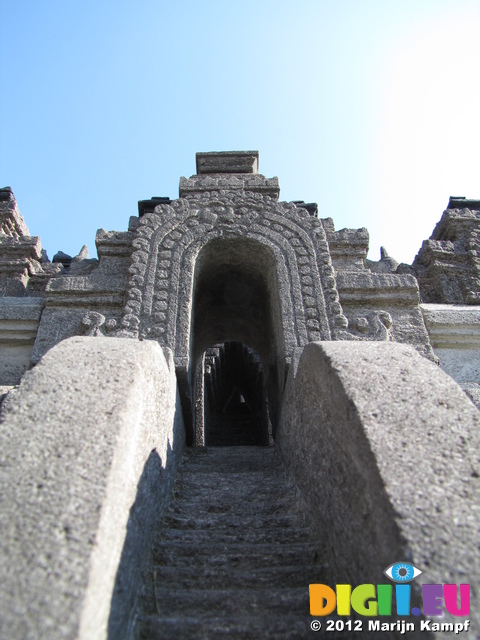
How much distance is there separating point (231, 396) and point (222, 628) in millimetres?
10061

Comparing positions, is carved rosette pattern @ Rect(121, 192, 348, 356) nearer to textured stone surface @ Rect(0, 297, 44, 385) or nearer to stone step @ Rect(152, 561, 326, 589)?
textured stone surface @ Rect(0, 297, 44, 385)

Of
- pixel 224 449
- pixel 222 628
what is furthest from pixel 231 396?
pixel 222 628

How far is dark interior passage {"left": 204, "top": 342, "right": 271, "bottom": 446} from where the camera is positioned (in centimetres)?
940

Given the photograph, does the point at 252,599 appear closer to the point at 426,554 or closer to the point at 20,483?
the point at 426,554

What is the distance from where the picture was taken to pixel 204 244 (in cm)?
506

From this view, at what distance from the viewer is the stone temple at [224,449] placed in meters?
1.66

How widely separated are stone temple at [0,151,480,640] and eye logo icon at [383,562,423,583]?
3cm

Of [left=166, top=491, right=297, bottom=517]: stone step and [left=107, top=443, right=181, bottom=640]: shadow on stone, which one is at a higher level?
[left=166, top=491, right=297, bottom=517]: stone step

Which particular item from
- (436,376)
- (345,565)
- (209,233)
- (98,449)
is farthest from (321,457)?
(209,233)

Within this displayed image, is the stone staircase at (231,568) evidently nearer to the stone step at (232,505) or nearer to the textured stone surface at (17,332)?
the stone step at (232,505)

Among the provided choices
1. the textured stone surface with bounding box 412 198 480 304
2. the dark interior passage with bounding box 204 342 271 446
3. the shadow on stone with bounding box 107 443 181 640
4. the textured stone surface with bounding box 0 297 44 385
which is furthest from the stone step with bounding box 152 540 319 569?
the dark interior passage with bounding box 204 342 271 446

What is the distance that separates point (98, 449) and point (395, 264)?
520cm

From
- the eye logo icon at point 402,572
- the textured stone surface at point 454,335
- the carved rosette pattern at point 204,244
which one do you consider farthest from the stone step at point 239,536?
the textured stone surface at point 454,335

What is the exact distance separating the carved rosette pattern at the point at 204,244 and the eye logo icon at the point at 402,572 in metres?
2.74
